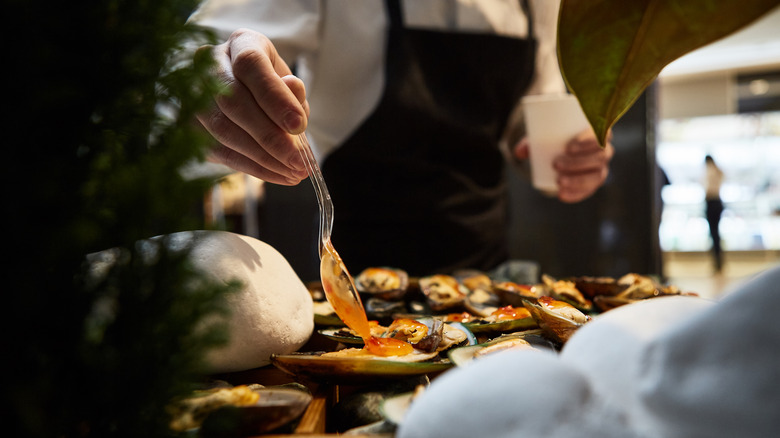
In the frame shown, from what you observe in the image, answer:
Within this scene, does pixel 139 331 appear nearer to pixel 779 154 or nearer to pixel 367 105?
pixel 367 105

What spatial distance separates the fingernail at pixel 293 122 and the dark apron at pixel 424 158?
0.79 m

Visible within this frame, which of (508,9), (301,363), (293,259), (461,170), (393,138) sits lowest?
(293,259)

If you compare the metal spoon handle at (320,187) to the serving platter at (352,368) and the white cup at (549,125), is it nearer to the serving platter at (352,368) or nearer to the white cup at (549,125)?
the serving platter at (352,368)

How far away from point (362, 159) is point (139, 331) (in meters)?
1.15

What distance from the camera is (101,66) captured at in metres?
0.30

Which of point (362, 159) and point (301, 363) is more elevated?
point (362, 159)

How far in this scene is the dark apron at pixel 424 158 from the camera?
4.58ft

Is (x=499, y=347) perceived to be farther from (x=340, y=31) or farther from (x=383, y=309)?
(x=340, y=31)

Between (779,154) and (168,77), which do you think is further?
(779,154)

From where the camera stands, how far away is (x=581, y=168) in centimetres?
126

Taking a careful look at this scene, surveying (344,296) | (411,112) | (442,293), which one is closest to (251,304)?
(344,296)

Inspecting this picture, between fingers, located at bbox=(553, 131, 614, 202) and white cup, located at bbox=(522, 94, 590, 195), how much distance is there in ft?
0.12

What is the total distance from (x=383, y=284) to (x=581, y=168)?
66 centimetres

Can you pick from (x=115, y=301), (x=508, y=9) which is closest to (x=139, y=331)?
(x=115, y=301)
